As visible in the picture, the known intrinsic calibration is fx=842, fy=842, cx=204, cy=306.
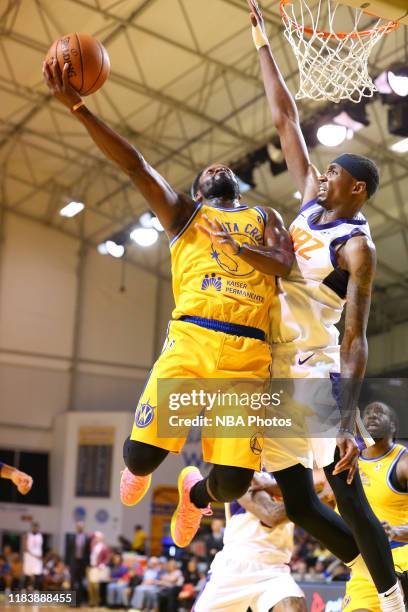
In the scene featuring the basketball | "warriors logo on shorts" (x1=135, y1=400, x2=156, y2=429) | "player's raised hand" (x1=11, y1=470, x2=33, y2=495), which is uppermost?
the basketball

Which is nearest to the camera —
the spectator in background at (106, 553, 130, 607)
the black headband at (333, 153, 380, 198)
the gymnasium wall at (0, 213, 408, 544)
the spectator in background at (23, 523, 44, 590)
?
the black headband at (333, 153, 380, 198)

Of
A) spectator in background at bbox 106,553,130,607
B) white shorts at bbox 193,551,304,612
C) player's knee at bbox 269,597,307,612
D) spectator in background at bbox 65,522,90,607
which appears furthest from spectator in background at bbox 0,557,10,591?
player's knee at bbox 269,597,307,612

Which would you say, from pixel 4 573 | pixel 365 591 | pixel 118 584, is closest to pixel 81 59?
pixel 365 591

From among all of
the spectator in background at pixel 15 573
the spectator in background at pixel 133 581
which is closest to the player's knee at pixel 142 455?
the spectator in background at pixel 133 581

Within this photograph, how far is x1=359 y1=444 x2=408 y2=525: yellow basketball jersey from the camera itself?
5520mm

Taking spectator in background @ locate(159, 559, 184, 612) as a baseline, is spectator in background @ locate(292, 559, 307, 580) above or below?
above

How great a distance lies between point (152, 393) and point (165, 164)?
54.4 ft

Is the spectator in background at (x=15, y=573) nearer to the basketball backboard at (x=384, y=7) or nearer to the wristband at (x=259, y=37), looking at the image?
the wristband at (x=259, y=37)

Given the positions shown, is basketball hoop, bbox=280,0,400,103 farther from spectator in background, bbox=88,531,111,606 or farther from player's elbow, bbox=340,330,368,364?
spectator in background, bbox=88,531,111,606

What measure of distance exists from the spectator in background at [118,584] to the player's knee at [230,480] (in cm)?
1199

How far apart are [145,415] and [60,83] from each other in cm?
172

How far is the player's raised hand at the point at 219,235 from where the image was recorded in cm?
413

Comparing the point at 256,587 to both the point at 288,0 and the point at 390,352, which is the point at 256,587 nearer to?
the point at 288,0

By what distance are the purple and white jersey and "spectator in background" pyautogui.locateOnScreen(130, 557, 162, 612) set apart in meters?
10.8
